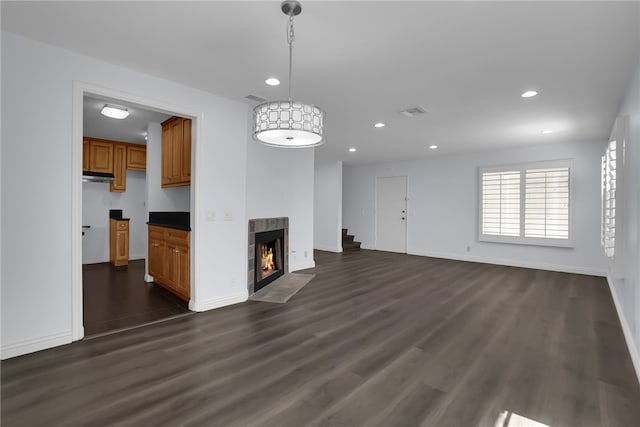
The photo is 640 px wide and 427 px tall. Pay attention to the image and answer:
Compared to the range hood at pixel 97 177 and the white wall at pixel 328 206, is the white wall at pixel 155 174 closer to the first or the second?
the range hood at pixel 97 177

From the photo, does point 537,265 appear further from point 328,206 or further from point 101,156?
point 101,156

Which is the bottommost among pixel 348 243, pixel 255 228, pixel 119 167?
pixel 348 243

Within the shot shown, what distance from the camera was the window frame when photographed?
5930mm

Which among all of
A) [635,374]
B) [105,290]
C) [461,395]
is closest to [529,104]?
[635,374]

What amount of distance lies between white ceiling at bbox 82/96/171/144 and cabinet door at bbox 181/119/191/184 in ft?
1.76

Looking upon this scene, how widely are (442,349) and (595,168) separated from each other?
538cm

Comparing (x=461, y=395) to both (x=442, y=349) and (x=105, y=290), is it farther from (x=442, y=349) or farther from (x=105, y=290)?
(x=105, y=290)

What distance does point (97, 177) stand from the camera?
6078 mm

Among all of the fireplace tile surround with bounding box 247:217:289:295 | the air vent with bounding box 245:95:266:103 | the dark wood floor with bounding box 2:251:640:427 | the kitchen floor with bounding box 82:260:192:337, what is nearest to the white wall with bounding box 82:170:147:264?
the kitchen floor with bounding box 82:260:192:337

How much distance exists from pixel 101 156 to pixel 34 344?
4816 millimetres

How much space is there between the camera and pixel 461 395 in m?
2.07

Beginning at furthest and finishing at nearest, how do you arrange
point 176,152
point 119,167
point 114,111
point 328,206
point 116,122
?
point 328,206
point 119,167
point 116,122
point 176,152
point 114,111

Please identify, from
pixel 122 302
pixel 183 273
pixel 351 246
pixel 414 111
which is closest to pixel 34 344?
pixel 122 302

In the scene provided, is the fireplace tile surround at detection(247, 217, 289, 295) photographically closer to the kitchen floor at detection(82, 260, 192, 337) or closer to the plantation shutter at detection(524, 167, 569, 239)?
the kitchen floor at detection(82, 260, 192, 337)
